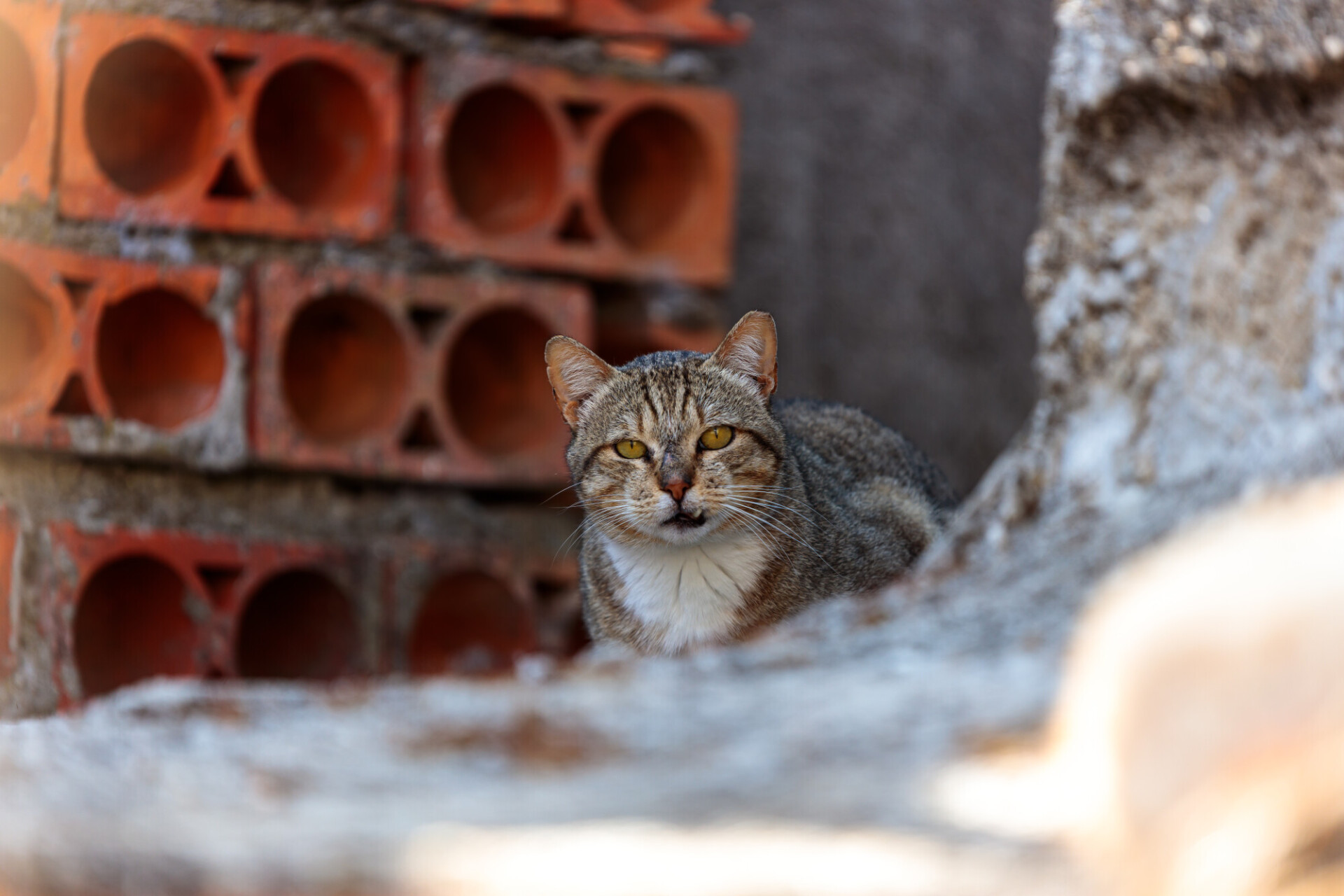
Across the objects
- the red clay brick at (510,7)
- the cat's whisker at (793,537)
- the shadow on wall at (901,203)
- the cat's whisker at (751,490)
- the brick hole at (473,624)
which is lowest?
the brick hole at (473,624)

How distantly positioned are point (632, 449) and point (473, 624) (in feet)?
4.27

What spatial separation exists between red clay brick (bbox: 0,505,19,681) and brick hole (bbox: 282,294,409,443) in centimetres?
84

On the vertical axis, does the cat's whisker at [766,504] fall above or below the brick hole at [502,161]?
below

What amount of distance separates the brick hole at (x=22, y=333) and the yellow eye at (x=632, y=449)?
5.13ft

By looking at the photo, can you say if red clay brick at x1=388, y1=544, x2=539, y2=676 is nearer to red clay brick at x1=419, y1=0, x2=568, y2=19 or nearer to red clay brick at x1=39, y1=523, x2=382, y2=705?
red clay brick at x1=39, y1=523, x2=382, y2=705

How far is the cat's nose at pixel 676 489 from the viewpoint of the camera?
10.4ft

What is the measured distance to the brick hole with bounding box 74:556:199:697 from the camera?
3912 mm

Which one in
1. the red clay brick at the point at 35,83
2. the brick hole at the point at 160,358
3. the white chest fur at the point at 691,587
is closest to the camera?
the white chest fur at the point at 691,587

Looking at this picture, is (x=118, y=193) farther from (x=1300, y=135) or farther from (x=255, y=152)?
(x=1300, y=135)

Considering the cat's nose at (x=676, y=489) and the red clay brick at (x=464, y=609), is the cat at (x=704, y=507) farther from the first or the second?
the red clay brick at (x=464, y=609)

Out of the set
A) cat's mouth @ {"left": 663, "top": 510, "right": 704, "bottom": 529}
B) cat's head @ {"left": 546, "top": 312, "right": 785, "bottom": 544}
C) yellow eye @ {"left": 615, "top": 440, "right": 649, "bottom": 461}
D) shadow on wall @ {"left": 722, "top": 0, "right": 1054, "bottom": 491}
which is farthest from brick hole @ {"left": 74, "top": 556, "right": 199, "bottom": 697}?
shadow on wall @ {"left": 722, "top": 0, "right": 1054, "bottom": 491}

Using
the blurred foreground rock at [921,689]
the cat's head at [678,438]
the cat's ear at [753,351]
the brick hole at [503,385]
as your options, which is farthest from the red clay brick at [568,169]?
the blurred foreground rock at [921,689]

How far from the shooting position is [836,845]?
1.30 meters

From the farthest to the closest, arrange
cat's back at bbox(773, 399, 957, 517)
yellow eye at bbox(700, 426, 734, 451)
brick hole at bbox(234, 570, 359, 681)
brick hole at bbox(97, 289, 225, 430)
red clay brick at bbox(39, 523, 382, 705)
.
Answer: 1. brick hole at bbox(234, 570, 359, 681)
2. brick hole at bbox(97, 289, 225, 430)
3. red clay brick at bbox(39, 523, 382, 705)
4. cat's back at bbox(773, 399, 957, 517)
5. yellow eye at bbox(700, 426, 734, 451)
